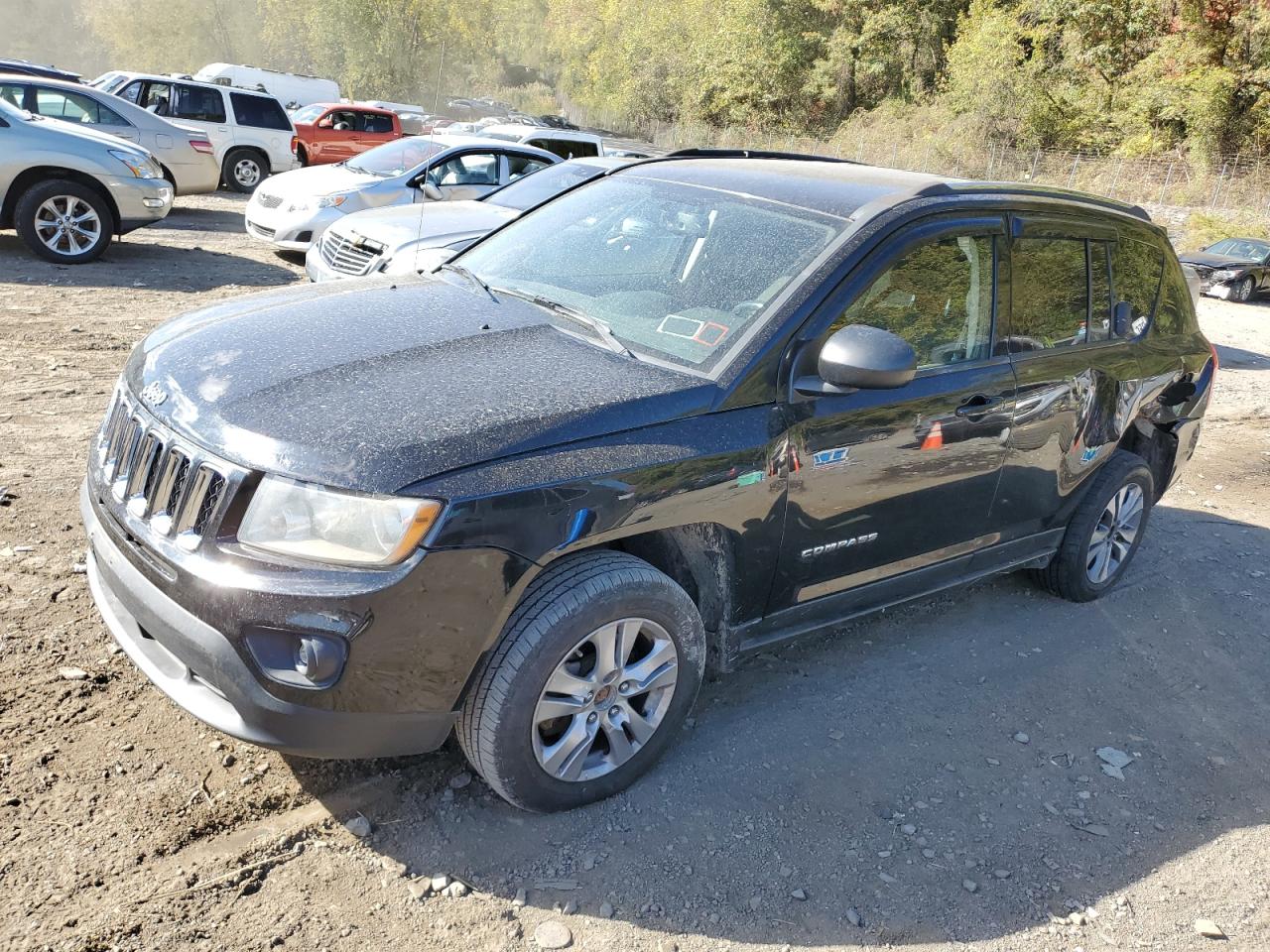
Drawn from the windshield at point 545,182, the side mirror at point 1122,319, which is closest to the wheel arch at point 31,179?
the windshield at point 545,182

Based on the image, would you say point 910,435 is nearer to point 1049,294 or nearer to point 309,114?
point 1049,294

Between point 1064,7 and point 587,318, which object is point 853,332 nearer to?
point 587,318

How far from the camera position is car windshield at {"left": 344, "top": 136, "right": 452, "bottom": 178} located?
1148 cm

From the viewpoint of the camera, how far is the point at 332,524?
2480 millimetres

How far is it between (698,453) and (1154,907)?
1.91 metres

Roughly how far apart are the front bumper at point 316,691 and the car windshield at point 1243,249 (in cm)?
2111

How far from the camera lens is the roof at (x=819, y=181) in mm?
3584

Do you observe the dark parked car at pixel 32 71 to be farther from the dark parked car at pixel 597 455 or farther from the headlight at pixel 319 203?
the dark parked car at pixel 597 455

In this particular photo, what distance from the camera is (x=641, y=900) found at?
2.76 meters

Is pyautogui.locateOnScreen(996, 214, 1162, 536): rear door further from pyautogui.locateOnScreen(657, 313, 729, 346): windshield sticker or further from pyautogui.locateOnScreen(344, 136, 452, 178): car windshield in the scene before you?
pyautogui.locateOnScreen(344, 136, 452, 178): car windshield

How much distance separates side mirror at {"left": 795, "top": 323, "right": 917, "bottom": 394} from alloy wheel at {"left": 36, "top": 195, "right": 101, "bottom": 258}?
30.8ft

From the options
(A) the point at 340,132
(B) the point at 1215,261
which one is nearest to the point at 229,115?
(A) the point at 340,132

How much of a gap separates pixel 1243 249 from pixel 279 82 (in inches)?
969

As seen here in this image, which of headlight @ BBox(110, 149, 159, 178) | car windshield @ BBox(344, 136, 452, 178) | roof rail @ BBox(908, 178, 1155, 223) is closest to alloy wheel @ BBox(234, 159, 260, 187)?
car windshield @ BBox(344, 136, 452, 178)
